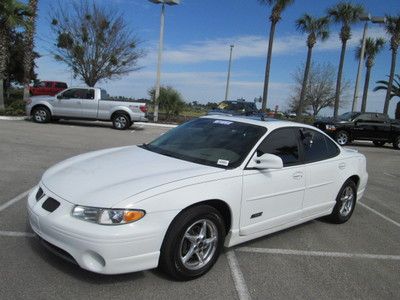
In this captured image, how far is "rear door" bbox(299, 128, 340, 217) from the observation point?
204 inches

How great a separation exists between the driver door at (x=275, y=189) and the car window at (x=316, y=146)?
17cm

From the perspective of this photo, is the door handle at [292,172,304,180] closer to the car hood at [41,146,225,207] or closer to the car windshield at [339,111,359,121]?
the car hood at [41,146,225,207]

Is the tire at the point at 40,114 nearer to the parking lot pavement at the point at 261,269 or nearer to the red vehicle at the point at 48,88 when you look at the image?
the parking lot pavement at the point at 261,269

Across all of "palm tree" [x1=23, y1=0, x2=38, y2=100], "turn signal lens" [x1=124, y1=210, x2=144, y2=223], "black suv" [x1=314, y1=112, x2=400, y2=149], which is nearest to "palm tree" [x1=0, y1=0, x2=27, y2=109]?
"palm tree" [x1=23, y1=0, x2=38, y2=100]

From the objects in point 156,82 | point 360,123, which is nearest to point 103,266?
point 360,123

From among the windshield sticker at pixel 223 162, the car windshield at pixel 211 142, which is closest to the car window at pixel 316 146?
the car windshield at pixel 211 142

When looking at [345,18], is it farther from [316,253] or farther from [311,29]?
[316,253]

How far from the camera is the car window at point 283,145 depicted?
480cm

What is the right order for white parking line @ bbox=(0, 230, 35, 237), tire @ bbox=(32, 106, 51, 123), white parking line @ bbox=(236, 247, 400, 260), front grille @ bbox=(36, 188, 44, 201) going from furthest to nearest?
tire @ bbox=(32, 106, 51, 123), white parking line @ bbox=(236, 247, 400, 260), white parking line @ bbox=(0, 230, 35, 237), front grille @ bbox=(36, 188, 44, 201)

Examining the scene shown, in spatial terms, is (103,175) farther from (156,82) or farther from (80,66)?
(80,66)

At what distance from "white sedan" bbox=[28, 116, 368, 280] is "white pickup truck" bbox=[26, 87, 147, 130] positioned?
14.0m

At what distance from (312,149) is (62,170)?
3.01 m

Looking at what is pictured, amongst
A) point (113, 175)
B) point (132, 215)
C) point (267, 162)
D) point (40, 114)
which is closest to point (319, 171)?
point (267, 162)

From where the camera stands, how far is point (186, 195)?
3746mm
